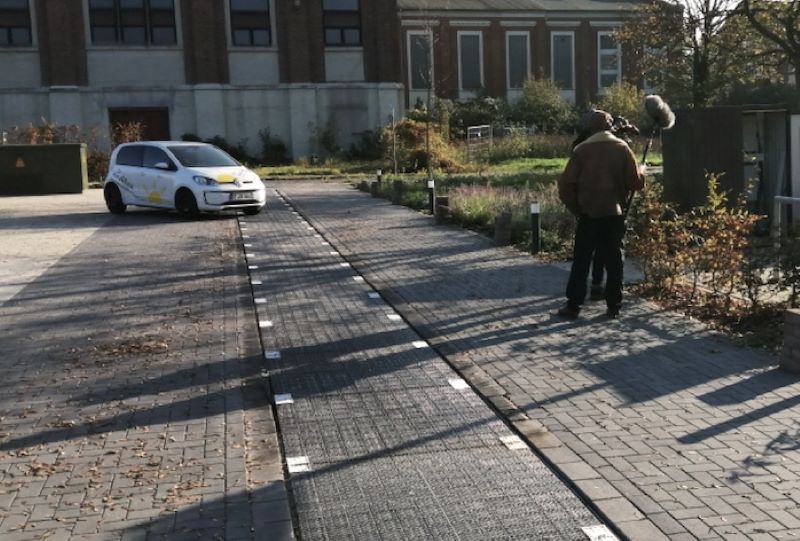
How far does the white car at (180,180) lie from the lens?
19.5 meters

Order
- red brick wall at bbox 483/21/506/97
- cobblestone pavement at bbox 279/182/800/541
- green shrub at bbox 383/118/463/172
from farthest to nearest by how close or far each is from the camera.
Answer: red brick wall at bbox 483/21/506/97 → green shrub at bbox 383/118/463/172 → cobblestone pavement at bbox 279/182/800/541

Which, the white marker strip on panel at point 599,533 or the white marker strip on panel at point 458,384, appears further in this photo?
the white marker strip on panel at point 458,384

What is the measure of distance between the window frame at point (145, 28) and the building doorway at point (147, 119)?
3107mm

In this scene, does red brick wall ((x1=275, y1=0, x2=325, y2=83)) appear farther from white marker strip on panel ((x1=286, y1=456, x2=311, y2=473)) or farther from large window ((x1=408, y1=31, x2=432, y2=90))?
white marker strip on panel ((x1=286, y1=456, x2=311, y2=473))

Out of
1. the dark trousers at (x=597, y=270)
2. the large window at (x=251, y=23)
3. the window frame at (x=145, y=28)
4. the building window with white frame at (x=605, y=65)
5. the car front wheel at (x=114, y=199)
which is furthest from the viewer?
the building window with white frame at (x=605, y=65)

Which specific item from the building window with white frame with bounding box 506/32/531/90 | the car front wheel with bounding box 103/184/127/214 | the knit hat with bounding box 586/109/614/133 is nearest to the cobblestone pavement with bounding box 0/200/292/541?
the knit hat with bounding box 586/109/614/133

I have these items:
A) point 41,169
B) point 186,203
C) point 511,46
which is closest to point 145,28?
point 41,169

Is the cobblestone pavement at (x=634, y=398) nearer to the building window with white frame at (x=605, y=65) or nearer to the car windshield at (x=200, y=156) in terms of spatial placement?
the car windshield at (x=200, y=156)

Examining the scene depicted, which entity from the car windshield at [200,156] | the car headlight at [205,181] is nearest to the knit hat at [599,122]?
the car headlight at [205,181]

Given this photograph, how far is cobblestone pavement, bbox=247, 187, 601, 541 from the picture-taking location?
169 inches

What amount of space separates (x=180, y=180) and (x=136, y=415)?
14.2 meters

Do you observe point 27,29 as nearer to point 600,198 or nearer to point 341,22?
point 341,22

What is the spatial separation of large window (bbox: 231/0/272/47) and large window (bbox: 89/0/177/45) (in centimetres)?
308

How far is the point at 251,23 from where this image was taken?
45.8 metres
